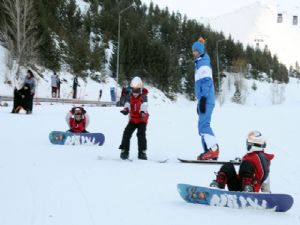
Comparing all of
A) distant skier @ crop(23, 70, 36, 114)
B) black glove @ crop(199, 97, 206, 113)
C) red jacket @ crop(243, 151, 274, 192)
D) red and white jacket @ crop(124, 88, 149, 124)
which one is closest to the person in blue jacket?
black glove @ crop(199, 97, 206, 113)

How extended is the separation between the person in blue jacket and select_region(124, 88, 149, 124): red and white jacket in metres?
0.89

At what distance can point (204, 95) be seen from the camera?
826 centimetres

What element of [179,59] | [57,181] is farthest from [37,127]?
[179,59]

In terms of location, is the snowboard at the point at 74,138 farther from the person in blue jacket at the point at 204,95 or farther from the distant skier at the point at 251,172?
the distant skier at the point at 251,172

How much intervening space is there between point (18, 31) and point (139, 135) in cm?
2979

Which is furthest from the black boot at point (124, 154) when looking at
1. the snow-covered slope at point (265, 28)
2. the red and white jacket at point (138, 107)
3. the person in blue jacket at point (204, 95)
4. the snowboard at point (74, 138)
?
the snow-covered slope at point (265, 28)

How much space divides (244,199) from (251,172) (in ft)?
1.00

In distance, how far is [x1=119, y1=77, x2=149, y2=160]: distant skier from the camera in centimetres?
827

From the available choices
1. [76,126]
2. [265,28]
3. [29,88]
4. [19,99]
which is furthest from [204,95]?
[265,28]

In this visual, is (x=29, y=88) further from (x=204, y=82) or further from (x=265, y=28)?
(x=265, y=28)

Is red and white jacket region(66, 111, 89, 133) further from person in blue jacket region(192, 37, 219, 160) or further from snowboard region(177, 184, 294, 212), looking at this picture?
snowboard region(177, 184, 294, 212)

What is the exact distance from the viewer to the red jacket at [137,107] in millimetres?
8320

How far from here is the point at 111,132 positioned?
13.4 metres

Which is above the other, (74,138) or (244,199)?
(74,138)
